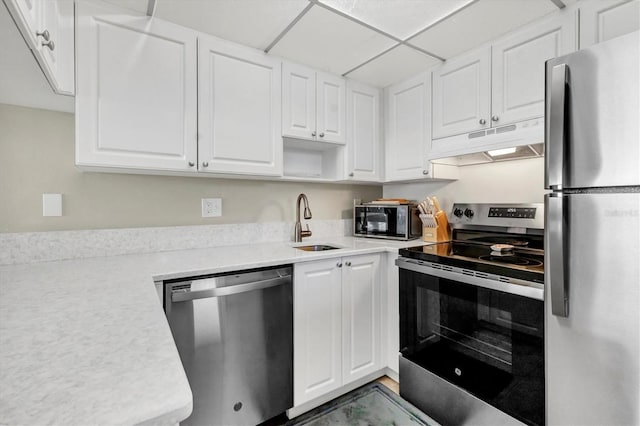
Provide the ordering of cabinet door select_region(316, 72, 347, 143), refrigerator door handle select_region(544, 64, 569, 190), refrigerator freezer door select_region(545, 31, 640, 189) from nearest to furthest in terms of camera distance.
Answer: refrigerator freezer door select_region(545, 31, 640, 189) < refrigerator door handle select_region(544, 64, 569, 190) < cabinet door select_region(316, 72, 347, 143)

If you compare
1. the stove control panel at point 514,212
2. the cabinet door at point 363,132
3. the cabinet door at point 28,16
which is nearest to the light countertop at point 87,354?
the cabinet door at point 28,16

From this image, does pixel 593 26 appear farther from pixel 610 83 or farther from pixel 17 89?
pixel 17 89

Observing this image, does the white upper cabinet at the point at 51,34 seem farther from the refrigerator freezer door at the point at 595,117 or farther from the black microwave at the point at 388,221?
the black microwave at the point at 388,221

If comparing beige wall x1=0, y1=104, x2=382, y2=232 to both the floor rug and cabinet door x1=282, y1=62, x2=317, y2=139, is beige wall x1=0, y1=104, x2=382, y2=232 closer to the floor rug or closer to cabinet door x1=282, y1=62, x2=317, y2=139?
cabinet door x1=282, y1=62, x2=317, y2=139

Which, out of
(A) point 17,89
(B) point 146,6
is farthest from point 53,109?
(B) point 146,6

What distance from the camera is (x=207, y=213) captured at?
200 cm

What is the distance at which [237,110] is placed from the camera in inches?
71.1

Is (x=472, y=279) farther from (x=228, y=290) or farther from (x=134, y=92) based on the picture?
(x=134, y=92)

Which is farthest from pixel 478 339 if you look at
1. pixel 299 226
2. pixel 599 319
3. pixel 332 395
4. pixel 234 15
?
pixel 234 15

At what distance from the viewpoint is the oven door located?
4.12 feet

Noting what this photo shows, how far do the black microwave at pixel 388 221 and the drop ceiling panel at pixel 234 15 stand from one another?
1368 millimetres

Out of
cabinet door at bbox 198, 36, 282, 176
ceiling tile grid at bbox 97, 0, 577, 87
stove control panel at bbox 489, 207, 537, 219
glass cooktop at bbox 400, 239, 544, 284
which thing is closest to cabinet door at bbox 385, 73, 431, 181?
ceiling tile grid at bbox 97, 0, 577, 87

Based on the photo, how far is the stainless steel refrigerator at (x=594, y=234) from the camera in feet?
3.16

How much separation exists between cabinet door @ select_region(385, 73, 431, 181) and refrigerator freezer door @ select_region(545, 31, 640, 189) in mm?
1068
